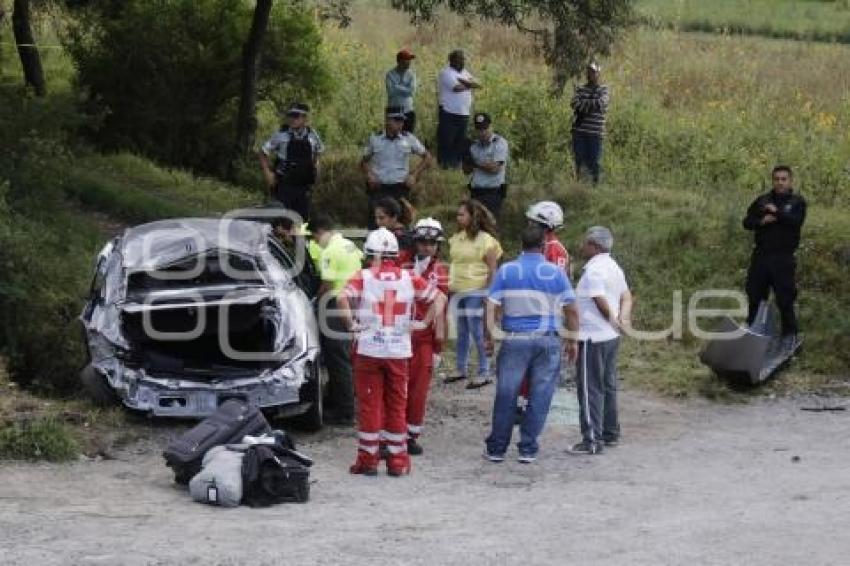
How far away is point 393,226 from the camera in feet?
44.8

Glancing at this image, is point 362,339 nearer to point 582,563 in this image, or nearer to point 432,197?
point 582,563

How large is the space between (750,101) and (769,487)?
19641mm

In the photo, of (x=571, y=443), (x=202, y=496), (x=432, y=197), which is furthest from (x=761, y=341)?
(x=432, y=197)

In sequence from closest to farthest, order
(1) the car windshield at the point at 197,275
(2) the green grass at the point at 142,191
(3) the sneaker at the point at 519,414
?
(3) the sneaker at the point at 519,414, (1) the car windshield at the point at 197,275, (2) the green grass at the point at 142,191

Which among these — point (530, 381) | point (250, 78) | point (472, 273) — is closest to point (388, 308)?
point (530, 381)

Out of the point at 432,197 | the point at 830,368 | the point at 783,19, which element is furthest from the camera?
the point at 783,19

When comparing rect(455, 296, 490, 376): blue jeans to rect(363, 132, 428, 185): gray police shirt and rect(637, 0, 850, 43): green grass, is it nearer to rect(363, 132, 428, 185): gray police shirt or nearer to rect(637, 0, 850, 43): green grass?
rect(363, 132, 428, 185): gray police shirt

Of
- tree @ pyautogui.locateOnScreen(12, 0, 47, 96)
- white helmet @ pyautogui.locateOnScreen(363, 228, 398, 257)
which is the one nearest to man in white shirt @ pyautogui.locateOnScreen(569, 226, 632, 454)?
white helmet @ pyautogui.locateOnScreen(363, 228, 398, 257)

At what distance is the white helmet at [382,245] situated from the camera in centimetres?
1216

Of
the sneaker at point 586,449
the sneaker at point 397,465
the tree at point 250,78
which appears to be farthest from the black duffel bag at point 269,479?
the tree at point 250,78

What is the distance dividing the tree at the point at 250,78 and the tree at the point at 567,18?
7.42 feet

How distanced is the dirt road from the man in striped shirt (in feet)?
27.0

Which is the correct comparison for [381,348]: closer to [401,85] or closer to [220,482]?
[220,482]

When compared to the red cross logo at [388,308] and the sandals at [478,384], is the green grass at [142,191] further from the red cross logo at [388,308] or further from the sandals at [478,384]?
Result: the red cross logo at [388,308]
